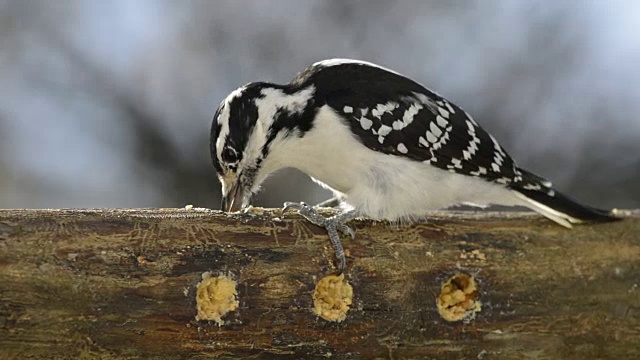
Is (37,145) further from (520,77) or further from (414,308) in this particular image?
(414,308)

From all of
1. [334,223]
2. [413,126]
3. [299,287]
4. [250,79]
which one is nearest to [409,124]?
[413,126]

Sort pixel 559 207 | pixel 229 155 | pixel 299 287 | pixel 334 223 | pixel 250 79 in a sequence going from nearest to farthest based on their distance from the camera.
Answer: pixel 299 287 < pixel 334 223 < pixel 559 207 < pixel 229 155 < pixel 250 79

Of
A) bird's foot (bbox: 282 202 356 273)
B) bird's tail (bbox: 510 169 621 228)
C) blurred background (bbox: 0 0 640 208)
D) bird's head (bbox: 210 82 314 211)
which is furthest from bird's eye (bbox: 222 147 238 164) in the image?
blurred background (bbox: 0 0 640 208)

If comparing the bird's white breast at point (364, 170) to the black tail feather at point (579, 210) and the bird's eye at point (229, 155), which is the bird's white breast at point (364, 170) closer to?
the bird's eye at point (229, 155)

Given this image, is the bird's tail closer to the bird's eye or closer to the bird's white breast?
the bird's white breast

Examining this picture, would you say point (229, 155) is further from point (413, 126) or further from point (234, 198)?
point (413, 126)

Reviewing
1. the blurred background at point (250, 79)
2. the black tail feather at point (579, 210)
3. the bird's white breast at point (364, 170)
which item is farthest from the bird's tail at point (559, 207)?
the blurred background at point (250, 79)
